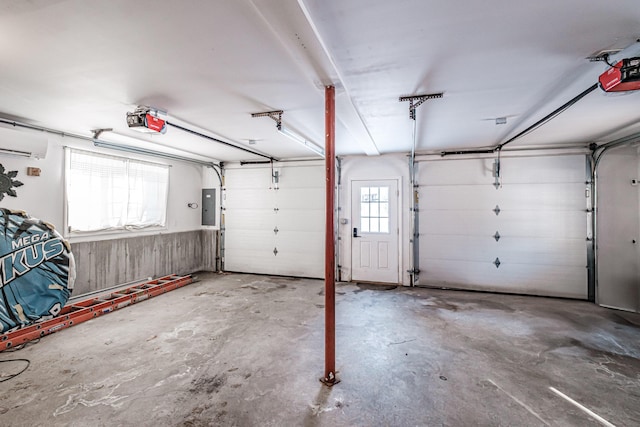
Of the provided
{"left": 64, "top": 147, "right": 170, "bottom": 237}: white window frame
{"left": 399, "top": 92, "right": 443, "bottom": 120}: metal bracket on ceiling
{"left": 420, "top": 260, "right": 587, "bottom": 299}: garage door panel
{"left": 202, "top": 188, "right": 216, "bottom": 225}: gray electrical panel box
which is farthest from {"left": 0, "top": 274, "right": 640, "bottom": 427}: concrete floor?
{"left": 202, "top": 188, "right": 216, "bottom": 225}: gray electrical panel box

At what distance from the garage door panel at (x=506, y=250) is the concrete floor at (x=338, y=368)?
824 mm

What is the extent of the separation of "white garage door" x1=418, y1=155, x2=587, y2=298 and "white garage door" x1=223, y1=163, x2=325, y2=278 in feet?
6.91

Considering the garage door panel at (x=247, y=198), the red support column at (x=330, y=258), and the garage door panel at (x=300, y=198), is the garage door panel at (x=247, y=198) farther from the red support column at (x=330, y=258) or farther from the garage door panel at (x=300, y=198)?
the red support column at (x=330, y=258)

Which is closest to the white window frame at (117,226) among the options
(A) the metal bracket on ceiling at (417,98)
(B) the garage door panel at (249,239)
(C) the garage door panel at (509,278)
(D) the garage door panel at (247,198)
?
(D) the garage door panel at (247,198)

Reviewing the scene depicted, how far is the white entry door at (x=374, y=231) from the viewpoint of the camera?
5.36 metres

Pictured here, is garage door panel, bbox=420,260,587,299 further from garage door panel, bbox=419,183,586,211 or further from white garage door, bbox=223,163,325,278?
white garage door, bbox=223,163,325,278

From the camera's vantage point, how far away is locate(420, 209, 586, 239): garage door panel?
457 cm

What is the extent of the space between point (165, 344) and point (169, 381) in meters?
0.76

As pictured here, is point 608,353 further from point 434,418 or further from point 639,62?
point 639,62

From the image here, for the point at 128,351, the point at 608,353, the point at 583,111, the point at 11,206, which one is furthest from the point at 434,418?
the point at 11,206

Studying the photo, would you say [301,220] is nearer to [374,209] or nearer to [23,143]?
[374,209]

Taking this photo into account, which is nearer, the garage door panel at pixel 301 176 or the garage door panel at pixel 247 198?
the garage door panel at pixel 301 176

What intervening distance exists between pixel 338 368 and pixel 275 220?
396 centimetres

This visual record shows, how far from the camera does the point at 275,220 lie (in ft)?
20.1
